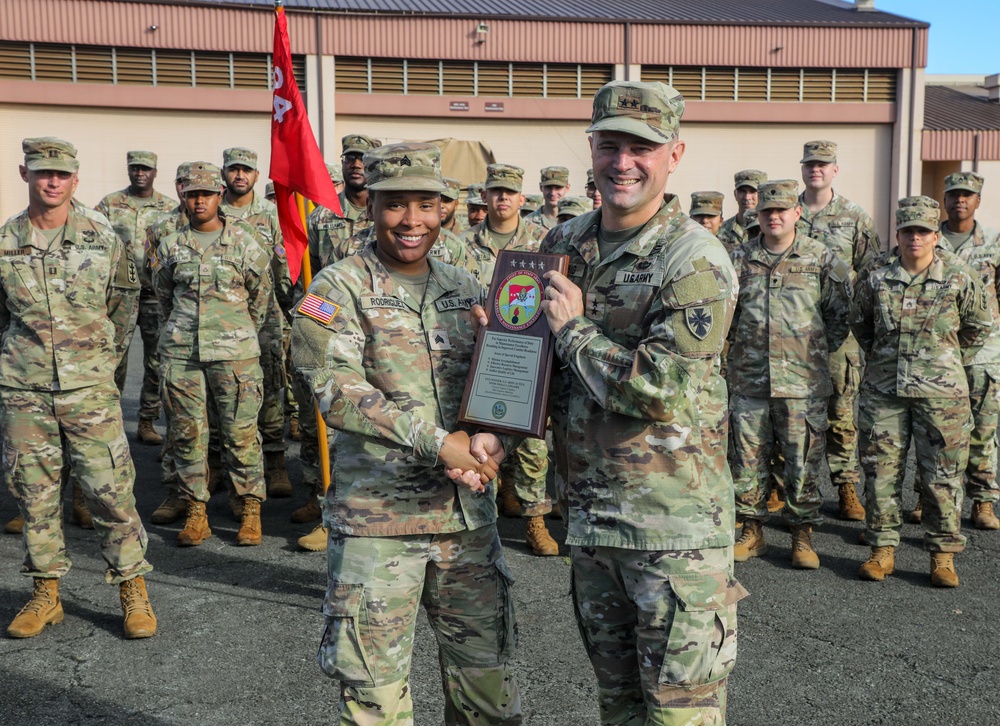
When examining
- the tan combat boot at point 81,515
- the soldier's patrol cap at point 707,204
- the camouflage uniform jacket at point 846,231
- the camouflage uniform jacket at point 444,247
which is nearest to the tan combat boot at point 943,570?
the camouflage uniform jacket at point 846,231

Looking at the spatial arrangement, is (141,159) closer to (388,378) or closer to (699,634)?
(388,378)

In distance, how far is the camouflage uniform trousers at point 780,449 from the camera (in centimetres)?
605

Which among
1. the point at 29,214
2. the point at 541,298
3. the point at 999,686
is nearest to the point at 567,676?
the point at 999,686

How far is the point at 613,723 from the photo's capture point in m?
3.01

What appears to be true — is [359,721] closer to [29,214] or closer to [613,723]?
[613,723]

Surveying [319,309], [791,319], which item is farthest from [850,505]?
[319,309]

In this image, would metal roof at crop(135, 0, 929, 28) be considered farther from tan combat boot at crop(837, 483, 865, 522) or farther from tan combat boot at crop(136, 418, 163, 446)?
tan combat boot at crop(837, 483, 865, 522)

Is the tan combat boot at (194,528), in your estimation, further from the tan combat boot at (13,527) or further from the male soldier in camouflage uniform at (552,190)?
the male soldier in camouflage uniform at (552,190)

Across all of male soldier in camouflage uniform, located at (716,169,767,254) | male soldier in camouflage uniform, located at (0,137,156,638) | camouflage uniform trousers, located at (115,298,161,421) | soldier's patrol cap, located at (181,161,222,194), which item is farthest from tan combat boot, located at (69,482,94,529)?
male soldier in camouflage uniform, located at (716,169,767,254)

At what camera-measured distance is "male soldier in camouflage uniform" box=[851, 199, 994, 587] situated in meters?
5.84

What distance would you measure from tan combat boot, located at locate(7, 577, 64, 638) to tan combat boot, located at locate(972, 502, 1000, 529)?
569cm

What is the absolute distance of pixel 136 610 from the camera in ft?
16.3

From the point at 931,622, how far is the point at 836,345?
186 cm

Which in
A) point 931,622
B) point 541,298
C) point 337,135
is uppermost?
point 337,135
